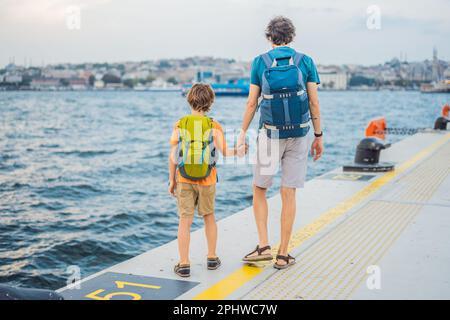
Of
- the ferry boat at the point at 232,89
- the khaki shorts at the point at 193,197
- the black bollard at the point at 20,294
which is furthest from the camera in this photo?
the ferry boat at the point at 232,89

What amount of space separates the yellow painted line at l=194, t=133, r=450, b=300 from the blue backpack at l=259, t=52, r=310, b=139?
1.18 metres

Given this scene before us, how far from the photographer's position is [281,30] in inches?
185

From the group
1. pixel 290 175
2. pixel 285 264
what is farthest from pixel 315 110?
pixel 285 264

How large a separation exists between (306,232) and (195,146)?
6.73 ft

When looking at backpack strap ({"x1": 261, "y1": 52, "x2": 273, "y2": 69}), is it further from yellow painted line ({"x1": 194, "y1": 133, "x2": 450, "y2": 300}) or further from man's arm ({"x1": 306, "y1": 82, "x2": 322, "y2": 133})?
yellow painted line ({"x1": 194, "y1": 133, "x2": 450, "y2": 300})

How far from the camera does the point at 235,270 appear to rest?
4.92m

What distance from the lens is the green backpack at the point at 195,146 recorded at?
4.66 meters

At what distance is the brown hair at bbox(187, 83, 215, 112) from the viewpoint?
4668 mm

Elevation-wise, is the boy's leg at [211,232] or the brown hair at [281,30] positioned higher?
the brown hair at [281,30]

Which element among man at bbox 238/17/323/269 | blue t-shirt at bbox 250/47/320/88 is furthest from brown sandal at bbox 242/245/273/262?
blue t-shirt at bbox 250/47/320/88

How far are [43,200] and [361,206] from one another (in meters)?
8.83

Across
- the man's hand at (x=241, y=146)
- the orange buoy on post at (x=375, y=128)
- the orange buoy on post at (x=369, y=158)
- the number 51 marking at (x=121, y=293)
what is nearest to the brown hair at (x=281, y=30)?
the man's hand at (x=241, y=146)

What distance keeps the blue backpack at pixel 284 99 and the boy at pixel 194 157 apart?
40 cm

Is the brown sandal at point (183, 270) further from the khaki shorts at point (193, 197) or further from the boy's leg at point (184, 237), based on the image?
the khaki shorts at point (193, 197)
